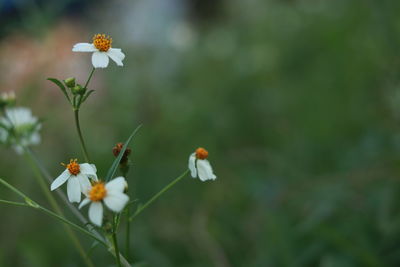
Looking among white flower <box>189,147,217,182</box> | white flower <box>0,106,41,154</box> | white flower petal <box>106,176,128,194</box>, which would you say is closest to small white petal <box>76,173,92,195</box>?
white flower petal <box>106,176,128,194</box>

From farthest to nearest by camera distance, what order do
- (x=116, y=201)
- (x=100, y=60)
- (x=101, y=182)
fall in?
(x=100, y=60) < (x=101, y=182) < (x=116, y=201)

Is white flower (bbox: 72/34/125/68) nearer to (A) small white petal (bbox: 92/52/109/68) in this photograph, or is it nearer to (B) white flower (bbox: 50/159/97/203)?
(A) small white petal (bbox: 92/52/109/68)

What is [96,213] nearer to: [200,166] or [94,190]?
[94,190]

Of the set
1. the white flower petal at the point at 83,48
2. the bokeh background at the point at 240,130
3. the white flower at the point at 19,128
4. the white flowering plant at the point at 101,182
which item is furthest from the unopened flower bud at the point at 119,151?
the bokeh background at the point at 240,130

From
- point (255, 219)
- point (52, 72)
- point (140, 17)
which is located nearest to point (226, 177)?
point (255, 219)

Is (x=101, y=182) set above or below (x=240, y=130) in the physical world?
above

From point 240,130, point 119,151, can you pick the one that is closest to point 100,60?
point 119,151
